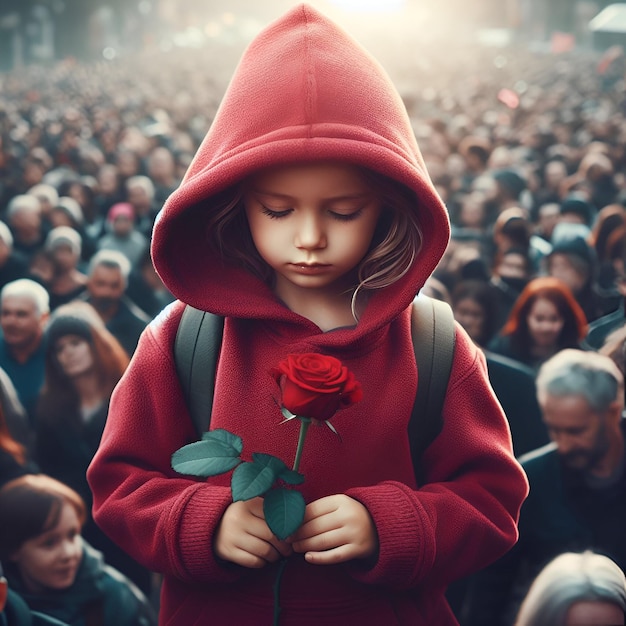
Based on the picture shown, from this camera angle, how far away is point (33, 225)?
668 cm

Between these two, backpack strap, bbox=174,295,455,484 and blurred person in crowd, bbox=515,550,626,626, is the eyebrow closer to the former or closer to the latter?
backpack strap, bbox=174,295,455,484

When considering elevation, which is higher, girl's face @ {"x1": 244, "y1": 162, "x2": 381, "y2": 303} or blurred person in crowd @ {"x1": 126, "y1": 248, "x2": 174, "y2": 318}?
girl's face @ {"x1": 244, "y1": 162, "x2": 381, "y2": 303}

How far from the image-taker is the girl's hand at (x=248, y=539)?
5.34ft

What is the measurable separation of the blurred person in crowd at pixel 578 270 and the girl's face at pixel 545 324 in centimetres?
82

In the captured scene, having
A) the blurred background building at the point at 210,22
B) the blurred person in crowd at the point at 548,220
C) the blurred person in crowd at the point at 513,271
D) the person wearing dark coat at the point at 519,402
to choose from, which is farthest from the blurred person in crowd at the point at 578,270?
the blurred background building at the point at 210,22

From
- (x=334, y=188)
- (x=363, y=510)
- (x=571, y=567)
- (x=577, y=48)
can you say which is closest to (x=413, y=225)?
(x=334, y=188)

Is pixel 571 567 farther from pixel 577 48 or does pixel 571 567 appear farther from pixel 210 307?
pixel 577 48

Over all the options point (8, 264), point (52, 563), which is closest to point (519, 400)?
point (52, 563)

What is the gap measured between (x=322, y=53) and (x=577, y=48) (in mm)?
37442

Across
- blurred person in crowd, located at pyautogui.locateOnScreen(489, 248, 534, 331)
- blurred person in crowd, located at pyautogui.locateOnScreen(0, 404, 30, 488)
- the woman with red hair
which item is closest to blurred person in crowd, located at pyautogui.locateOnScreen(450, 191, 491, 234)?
blurred person in crowd, located at pyautogui.locateOnScreen(489, 248, 534, 331)

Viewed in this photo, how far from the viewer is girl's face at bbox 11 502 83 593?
304cm

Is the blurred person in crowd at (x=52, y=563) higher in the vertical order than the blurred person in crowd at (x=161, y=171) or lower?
higher

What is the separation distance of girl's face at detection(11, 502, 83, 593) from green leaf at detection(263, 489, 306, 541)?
1751 millimetres

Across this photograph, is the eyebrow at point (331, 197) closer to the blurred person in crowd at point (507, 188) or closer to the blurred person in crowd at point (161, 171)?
the blurred person in crowd at point (507, 188)
